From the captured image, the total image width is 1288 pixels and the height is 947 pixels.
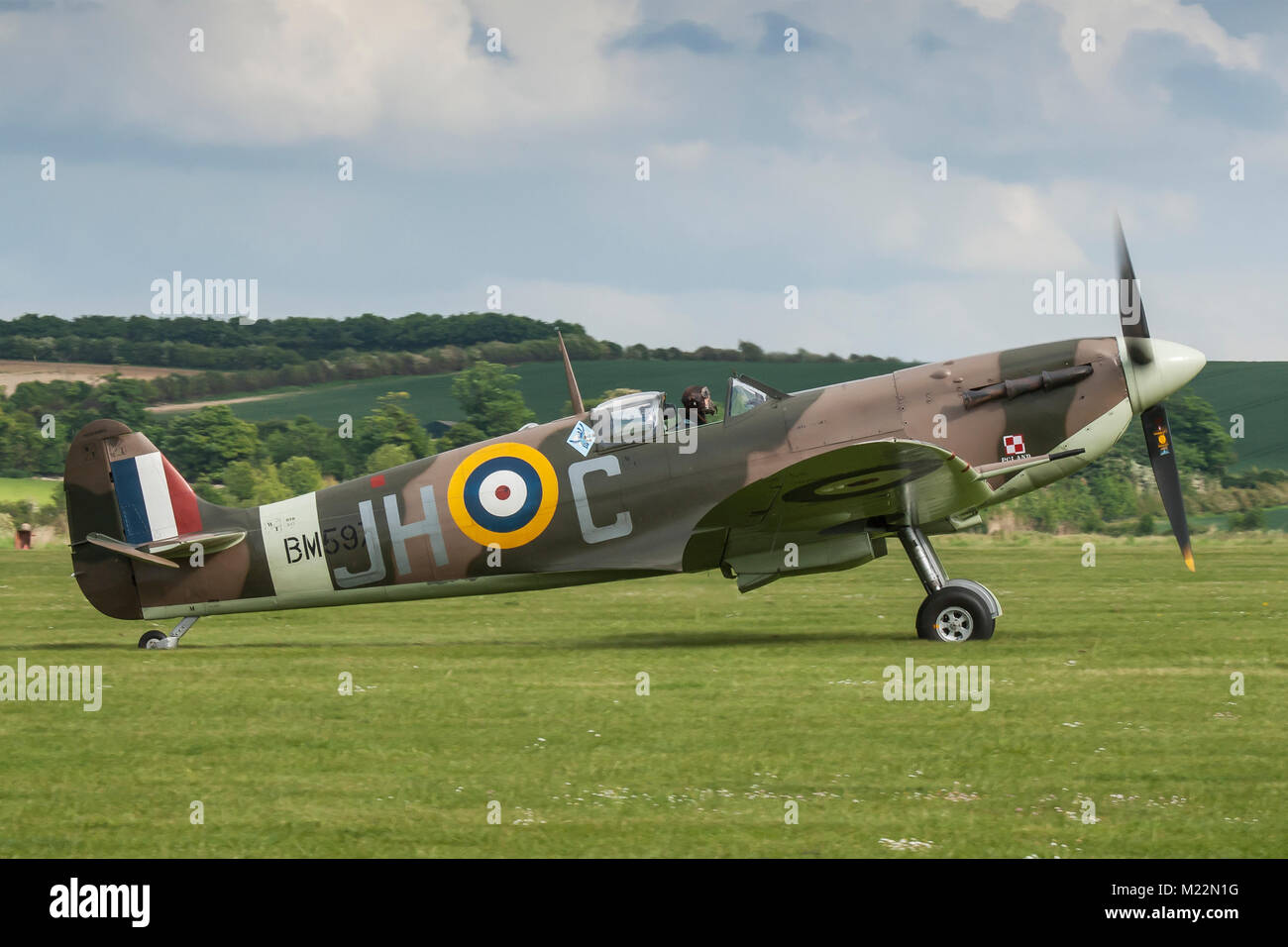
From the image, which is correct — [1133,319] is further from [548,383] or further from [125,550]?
[548,383]

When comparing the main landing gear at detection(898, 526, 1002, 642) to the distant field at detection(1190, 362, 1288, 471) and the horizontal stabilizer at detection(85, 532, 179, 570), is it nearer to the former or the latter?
the horizontal stabilizer at detection(85, 532, 179, 570)

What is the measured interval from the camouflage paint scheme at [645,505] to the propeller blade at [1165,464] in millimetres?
973

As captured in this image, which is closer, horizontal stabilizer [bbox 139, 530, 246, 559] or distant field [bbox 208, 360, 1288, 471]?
horizontal stabilizer [bbox 139, 530, 246, 559]

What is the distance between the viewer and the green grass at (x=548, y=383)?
62.3 metres

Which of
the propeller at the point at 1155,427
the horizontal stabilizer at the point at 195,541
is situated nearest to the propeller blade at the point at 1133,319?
the propeller at the point at 1155,427

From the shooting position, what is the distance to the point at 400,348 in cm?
8431

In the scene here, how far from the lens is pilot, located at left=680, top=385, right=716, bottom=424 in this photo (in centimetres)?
1286

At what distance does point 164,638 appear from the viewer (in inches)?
520

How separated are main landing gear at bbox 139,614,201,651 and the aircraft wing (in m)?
5.15

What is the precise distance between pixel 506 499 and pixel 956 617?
13.8 ft

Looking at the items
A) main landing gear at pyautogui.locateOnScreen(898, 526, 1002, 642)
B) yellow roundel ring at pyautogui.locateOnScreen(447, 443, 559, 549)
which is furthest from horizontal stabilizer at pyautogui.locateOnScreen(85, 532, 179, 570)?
main landing gear at pyautogui.locateOnScreen(898, 526, 1002, 642)
